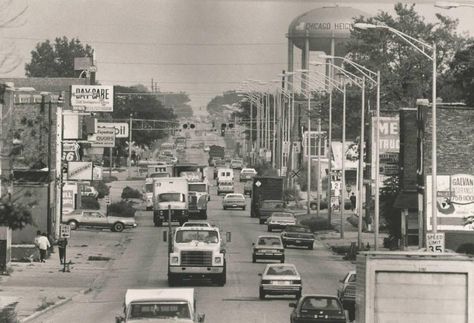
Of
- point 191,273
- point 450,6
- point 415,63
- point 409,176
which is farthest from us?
point 415,63

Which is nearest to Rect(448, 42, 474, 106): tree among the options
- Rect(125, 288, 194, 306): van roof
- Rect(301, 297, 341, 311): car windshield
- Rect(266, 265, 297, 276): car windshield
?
Rect(266, 265, 297, 276): car windshield

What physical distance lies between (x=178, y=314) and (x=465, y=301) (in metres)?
6.56

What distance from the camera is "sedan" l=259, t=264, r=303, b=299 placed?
49.9 m

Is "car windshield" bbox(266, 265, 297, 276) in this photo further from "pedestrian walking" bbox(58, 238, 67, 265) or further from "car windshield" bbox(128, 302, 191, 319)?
"car windshield" bbox(128, 302, 191, 319)

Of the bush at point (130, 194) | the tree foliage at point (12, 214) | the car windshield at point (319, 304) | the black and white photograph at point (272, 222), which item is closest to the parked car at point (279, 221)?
the black and white photograph at point (272, 222)

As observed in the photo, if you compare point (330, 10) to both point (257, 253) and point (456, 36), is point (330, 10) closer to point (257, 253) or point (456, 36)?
point (456, 36)

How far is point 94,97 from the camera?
114562mm

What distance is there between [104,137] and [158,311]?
82410mm

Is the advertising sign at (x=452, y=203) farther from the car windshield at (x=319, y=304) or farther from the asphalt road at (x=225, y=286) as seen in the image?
the car windshield at (x=319, y=304)

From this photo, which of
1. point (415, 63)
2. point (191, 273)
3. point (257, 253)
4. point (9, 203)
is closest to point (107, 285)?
point (191, 273)

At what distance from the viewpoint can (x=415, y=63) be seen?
117812mm

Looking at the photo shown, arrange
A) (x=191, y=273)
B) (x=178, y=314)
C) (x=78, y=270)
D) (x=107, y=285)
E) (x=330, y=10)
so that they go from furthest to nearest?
A: (x=330, y=10)
(x=78, y=270)
(x=107, y=285)
(x=191, y=273)
(x=178, y=314)

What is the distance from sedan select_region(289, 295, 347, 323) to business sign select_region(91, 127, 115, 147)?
7145cm

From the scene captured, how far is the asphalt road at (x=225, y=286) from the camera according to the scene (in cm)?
4541
